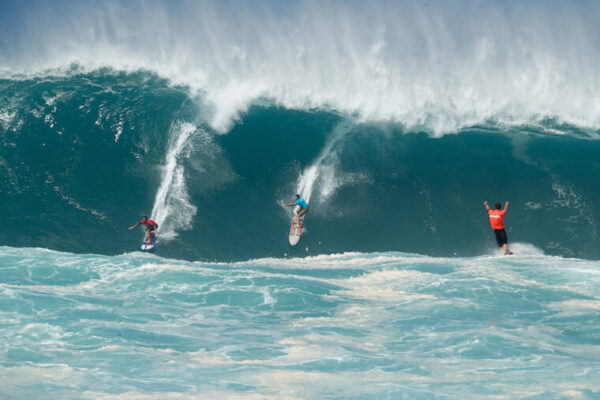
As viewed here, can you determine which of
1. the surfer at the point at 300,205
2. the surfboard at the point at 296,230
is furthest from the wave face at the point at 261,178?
the surfer at the point at 300,205

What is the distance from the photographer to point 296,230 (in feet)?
51.2

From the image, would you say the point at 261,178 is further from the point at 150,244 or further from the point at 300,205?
the point at 150,244

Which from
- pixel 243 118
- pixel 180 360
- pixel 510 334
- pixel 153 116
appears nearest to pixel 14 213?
pixel 153 116

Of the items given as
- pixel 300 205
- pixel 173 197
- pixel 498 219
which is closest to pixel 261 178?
pixel 300 205

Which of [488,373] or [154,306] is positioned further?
[154,306]

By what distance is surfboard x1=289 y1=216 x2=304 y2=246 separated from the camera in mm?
15398

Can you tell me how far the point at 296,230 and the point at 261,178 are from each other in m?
2.46

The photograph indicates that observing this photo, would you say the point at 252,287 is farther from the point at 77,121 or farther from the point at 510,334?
the point at 77,121

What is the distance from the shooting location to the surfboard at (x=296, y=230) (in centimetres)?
1540

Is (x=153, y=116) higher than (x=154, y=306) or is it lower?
higher

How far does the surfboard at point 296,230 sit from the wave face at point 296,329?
8.58ft

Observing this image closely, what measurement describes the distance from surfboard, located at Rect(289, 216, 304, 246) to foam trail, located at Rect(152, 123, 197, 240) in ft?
9.14

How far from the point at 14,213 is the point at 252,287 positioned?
8.87 metres

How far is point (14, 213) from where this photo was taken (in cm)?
1579
